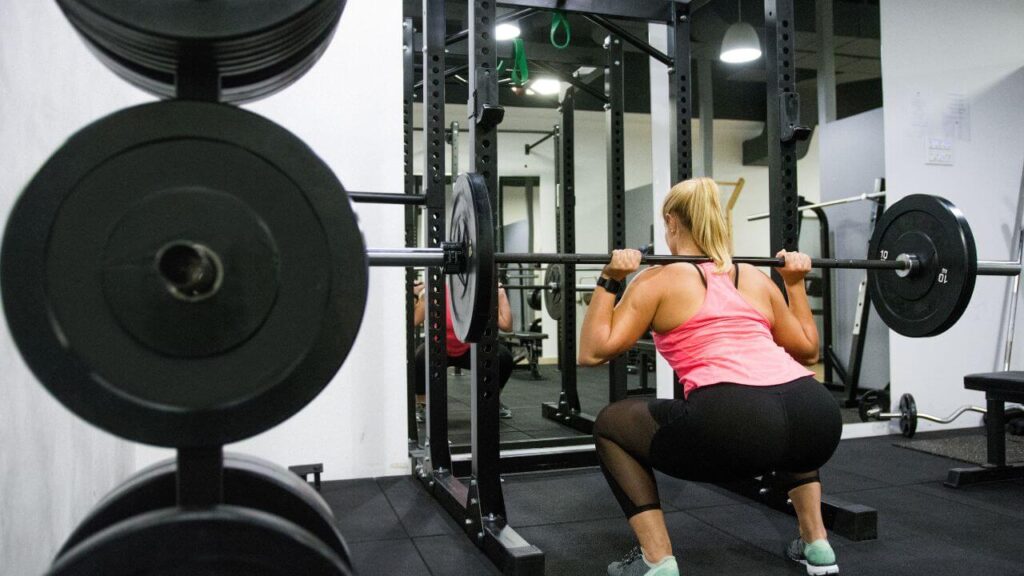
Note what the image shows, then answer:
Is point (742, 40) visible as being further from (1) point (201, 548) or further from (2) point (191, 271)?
(1) point (201, 548)

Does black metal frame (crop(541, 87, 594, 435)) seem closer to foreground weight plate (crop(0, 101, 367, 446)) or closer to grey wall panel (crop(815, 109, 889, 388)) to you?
grey wall panel (crop(815, 109, 889, 388))

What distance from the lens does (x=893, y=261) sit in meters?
2.18

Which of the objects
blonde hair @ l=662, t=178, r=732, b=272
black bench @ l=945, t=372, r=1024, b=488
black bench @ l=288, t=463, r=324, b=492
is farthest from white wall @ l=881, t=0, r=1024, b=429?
black bench @ l=288, t=463, r=324, b=492

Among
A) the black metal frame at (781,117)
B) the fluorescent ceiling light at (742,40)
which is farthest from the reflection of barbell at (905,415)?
the fluorescent ceiling light at (742,40)

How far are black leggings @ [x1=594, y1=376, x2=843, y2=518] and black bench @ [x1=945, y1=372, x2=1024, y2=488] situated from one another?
1.56 meters

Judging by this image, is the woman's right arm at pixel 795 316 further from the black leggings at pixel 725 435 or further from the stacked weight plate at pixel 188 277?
the stacked weight plate at pixel 188 277

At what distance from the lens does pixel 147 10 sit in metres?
0.77

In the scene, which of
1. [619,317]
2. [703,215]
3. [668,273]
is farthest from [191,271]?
[703,215]

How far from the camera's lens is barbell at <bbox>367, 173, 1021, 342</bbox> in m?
1.38

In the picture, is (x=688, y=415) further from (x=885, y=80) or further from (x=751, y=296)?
(x=885, y=80)

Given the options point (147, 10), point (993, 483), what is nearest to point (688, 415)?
point (147, 10)

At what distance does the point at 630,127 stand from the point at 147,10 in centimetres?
801

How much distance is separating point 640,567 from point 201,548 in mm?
1270

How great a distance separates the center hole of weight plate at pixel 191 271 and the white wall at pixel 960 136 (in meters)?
4.05
